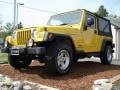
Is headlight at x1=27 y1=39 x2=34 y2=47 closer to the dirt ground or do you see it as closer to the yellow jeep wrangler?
the yellow jeep wrangler

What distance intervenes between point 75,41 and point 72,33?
0.34m

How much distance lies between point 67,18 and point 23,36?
2.10m

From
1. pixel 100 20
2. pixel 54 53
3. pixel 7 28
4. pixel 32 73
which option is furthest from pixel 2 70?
pixel 7 28

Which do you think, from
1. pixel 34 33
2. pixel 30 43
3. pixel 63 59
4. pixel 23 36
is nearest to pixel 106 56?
pixel 63 59

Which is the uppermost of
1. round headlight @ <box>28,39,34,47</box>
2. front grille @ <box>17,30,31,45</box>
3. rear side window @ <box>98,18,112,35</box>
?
rear side window @ <box>98,18,112,35</box>

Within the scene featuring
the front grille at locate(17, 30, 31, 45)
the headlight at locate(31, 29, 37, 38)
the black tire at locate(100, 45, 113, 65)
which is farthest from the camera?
the black tire at locate(100, 45, 113, 65)

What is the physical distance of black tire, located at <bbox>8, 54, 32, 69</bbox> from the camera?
11.0m

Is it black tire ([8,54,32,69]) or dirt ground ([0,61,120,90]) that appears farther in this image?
black tire ([8,54,32,69])

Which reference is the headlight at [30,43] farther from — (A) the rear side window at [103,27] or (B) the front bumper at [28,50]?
(A) the rear side window at [103,27]

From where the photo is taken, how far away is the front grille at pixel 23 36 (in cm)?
977

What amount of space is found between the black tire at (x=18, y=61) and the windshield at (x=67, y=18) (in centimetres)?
178

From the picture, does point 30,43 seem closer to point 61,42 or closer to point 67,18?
point 61,42

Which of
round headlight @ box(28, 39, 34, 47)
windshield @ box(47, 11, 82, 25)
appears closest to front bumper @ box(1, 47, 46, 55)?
round headlight @ box(28, 39, 34, 47)

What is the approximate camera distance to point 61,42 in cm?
966
